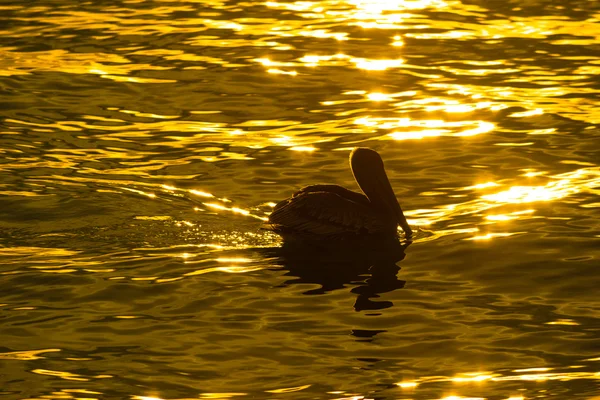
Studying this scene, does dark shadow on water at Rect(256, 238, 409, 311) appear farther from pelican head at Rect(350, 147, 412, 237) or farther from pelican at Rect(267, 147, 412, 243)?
pelican head at Rect(350, 147, 412, 237)

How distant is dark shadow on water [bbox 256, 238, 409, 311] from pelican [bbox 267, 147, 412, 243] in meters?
0.15

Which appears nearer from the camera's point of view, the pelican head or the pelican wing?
the pelican wing

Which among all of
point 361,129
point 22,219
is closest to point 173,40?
point 361,129

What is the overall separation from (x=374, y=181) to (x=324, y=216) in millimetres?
957

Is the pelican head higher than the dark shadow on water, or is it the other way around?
the pelican head

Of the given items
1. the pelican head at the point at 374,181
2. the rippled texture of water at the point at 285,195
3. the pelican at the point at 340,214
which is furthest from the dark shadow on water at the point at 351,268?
the pelican head at the point at 374,181

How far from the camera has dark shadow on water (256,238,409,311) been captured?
39.9 ft

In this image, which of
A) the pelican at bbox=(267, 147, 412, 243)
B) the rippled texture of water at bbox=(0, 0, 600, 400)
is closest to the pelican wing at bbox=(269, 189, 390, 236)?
the pelican at bbox=(267, 147, 412, 243)

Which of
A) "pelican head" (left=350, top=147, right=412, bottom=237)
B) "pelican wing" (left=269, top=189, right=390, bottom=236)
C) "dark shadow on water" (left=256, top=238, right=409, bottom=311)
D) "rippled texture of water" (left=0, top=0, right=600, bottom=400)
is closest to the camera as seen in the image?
"rippled texture of water" (left=0, top=0, right=600, bottom=400)

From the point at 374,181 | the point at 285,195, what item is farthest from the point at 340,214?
the point at 285,195

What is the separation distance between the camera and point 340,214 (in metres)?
13.6

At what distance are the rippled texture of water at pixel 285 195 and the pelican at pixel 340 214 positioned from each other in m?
0.31

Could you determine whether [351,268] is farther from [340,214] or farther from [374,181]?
[374,181]

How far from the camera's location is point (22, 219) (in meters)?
14.2
